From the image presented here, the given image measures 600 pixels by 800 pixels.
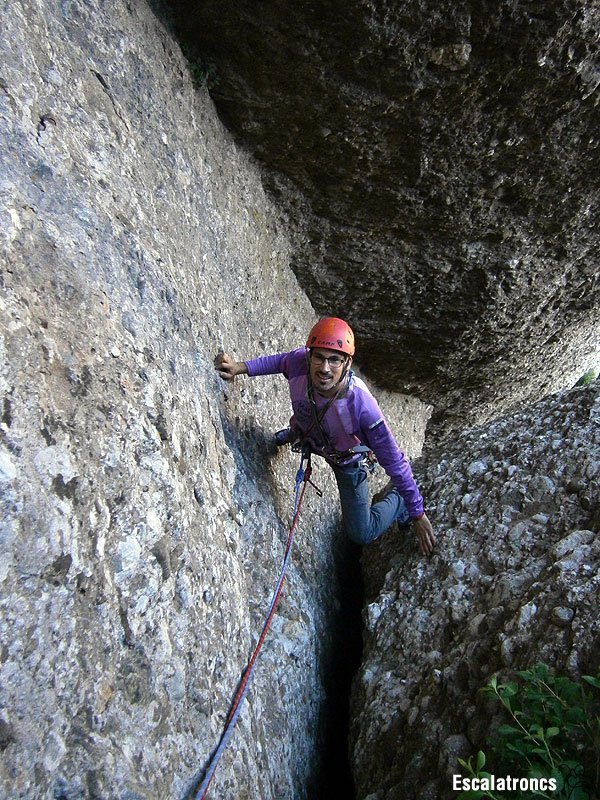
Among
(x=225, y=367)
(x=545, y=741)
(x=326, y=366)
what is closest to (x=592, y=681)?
(x=545, y=741)

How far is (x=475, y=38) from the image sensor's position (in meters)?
3.67

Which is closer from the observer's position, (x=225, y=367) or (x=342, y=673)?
(x=225, y=367)

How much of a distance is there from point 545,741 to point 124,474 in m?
1.68

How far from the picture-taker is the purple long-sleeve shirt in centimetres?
335

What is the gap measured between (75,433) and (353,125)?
342 cm

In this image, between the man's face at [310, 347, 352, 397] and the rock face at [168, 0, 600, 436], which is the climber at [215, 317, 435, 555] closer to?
the man's face at [310, 347, 352, 397]

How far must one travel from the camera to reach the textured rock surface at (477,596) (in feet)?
8.29

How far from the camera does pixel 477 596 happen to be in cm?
314

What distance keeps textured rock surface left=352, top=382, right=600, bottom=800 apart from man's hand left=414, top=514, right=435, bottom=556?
9 cm

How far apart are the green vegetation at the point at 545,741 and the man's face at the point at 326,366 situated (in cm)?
165

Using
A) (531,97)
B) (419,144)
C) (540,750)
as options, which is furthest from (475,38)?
(540,750)

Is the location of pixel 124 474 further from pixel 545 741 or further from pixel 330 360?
pixel 545 741

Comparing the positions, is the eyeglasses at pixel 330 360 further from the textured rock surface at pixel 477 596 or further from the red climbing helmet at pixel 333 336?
the textured rock surface at pixel 477 596

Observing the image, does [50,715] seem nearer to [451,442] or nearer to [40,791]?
[40,791]
